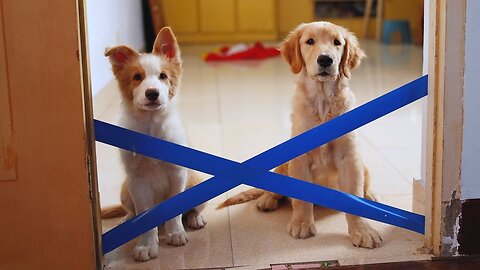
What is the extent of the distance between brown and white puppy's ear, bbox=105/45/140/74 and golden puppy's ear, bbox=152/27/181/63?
0.07m

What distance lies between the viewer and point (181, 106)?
3.81 m

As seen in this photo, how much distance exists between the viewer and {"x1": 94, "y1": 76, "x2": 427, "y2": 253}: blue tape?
5.17 feet

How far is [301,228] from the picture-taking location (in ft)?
5.82

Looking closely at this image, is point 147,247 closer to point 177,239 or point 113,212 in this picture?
point 177,239

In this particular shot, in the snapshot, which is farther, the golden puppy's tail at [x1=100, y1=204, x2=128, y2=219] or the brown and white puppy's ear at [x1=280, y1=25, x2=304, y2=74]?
the golden puppy's tail at [x1=100, y1=204, x2=128, y2=219]

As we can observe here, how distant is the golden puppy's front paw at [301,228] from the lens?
69.3 inches

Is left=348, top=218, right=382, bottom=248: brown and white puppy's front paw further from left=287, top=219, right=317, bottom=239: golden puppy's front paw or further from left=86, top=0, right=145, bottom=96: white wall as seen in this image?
left=86, top=0, right=145, bottom=96: white wall

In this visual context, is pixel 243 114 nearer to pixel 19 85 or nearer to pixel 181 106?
pixel 181 106

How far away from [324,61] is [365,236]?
514mm

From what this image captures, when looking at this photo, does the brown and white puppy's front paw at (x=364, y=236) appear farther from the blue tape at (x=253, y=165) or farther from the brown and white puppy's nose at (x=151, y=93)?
the brown and white puppy's nose at (x=151, y=93)

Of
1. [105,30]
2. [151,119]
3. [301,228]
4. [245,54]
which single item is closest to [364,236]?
[301,228]

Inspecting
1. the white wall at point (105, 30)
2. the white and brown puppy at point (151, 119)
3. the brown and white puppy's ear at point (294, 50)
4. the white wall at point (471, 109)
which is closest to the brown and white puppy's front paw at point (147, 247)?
the white and brown puppy at point (151, 119)

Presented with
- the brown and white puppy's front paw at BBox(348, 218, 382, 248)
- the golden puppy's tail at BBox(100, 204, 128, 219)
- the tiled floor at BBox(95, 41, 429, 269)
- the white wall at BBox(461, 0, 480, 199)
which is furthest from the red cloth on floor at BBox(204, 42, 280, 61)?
the white wall at BBox(461, 0, 480, 199)

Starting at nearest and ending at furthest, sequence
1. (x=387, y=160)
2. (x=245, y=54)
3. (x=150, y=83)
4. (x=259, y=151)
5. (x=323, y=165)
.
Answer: (x=150, y=83), (x=323, y=165), (x=387, y=160), (x=259, y=151), (x=245, y=54)
